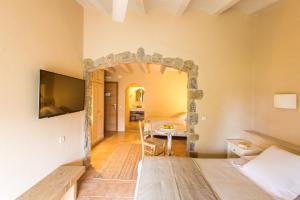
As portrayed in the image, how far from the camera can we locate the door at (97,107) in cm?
592

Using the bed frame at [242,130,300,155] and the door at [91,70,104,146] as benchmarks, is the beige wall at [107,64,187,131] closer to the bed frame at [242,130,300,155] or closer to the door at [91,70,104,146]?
the door at [91,70,104,146]

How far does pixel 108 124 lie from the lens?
8234 millimetres

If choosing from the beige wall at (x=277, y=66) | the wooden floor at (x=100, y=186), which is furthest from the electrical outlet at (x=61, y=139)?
the beige wall at (x=277, y=66)

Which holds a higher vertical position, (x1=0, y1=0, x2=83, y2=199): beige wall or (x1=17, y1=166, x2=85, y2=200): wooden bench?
(x1=0, y1=0, x2=83, y2=199): beige wall

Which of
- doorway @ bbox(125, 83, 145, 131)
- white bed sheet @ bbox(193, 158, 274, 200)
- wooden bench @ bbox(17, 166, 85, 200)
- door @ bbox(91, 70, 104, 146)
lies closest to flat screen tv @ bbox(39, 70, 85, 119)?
wooden bench @ bbox(17, 166, 85, 200)

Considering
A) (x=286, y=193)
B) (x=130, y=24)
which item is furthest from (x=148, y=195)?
(x=130, y=24)

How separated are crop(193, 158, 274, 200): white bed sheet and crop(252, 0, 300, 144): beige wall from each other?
1311 millimetres

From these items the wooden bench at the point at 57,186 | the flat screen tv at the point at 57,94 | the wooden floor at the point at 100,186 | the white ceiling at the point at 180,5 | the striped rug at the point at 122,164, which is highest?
the white ceiling at the point at 180,5

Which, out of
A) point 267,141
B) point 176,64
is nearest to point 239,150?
point 267,141

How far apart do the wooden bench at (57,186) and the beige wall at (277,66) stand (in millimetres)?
3326

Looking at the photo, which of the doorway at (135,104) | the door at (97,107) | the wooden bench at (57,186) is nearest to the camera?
the wooden bench at (57,186)

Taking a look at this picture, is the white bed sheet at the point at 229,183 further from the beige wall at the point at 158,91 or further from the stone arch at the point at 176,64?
the beige wall at the point at 158,91

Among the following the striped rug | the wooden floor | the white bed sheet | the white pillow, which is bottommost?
the wooden floor

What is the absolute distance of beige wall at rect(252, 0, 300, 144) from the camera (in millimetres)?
2816
